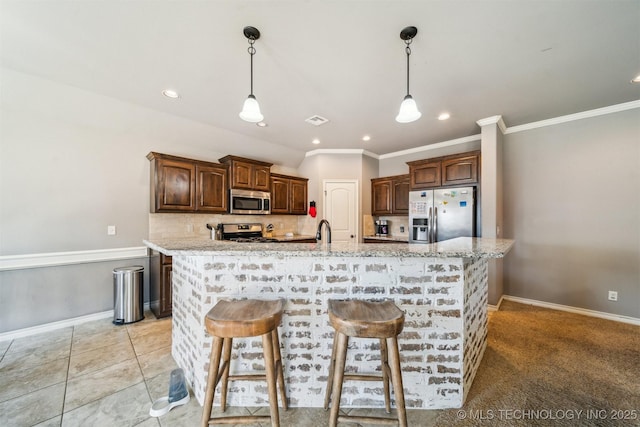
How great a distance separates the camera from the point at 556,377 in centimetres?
198

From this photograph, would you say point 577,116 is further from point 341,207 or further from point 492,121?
point 341,207

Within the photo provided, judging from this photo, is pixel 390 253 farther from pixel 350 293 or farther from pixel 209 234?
pixel 209 234

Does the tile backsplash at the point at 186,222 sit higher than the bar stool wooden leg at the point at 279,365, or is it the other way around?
the tile backsplash at the point at 186,222

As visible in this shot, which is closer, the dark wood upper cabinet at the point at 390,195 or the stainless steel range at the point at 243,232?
the stainless steel range at the point at 243,232

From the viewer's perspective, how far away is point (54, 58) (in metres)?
2.20

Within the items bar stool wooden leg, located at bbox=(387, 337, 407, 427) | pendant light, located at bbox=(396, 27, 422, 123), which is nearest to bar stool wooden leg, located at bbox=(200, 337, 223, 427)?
bar stool wooden leg, located at bbox=(387, 337, 407, 427)

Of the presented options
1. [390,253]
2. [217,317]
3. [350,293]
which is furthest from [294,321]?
[390,253]

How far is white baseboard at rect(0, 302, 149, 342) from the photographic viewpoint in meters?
2.63

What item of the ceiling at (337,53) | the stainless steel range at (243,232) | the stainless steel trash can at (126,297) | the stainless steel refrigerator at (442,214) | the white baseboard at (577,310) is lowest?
the white baseboard at (577,310)

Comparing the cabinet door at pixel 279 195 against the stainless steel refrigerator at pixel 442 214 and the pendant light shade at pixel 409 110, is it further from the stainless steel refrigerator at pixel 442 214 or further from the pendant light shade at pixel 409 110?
the pendant light shade at pixel 409 110

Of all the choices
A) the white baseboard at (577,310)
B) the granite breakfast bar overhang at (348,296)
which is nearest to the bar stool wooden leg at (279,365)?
the granite breakfast bar overhang at (348,296)

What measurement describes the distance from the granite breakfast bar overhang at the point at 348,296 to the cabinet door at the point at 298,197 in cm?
341

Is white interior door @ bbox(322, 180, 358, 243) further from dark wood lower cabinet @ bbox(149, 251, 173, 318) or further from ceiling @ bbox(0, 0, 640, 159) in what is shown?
dark wood lower cabinet @ bbox(149, 251, 173, 318)

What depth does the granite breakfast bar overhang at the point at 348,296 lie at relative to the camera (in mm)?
1633
